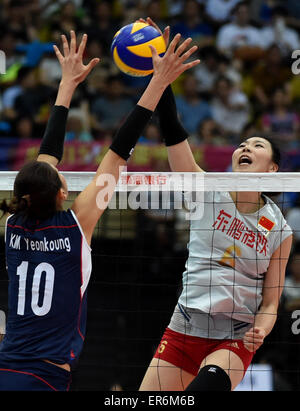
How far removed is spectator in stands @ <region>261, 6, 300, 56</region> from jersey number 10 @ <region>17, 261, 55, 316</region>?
8.52 metres

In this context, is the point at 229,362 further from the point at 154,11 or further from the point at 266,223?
the point at 154,11

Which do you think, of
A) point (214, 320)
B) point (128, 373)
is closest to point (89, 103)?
point (128, 373)

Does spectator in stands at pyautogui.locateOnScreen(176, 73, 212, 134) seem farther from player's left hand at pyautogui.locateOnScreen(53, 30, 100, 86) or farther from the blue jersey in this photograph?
the blue jersey

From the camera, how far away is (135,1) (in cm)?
1155

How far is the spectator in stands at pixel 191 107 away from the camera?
985 centimetres

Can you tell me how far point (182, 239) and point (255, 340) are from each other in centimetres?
422

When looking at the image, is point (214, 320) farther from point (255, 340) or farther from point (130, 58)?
point (130, 58)

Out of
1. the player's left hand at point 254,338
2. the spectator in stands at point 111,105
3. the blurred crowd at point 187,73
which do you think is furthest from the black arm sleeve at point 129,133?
the spectator in stands at point 111,105

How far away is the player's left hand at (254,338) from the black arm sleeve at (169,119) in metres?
1.21

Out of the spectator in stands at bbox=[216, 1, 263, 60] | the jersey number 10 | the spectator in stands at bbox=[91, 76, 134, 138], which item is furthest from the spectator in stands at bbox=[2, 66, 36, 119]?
the jersey number 10

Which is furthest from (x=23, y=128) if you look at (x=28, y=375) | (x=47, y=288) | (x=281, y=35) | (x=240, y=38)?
(x=28, y=375)

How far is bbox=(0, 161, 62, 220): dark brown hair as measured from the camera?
3.19 metres

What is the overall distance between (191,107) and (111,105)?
117 cm
